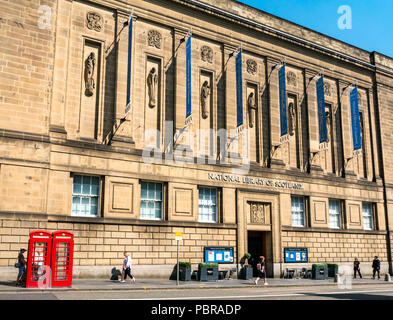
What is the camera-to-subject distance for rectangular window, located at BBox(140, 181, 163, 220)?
2622cm

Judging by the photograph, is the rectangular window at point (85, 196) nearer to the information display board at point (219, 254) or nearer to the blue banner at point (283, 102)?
the information display board at point (219, 254)

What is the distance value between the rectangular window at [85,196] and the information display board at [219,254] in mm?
7973

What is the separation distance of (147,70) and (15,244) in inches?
540

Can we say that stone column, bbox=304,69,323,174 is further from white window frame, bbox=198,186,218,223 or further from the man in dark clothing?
the man in dark clothing

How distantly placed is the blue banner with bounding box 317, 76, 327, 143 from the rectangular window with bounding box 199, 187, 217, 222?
36.7 ft

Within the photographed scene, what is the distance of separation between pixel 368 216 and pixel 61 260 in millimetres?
28923

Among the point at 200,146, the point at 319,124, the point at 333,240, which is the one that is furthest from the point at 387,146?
the point at 200,146

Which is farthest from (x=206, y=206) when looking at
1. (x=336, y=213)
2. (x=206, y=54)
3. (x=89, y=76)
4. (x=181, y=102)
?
(x=336, y=213)

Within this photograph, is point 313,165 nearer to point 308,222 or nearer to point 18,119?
point 308,222

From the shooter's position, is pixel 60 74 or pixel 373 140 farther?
pixel 373 140

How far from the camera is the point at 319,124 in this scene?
115ft

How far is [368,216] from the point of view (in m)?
37.9

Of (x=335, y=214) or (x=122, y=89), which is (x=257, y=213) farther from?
(x=122, y=89)

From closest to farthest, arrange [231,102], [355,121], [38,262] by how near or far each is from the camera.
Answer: [38,262], [231,102], [355,121]
